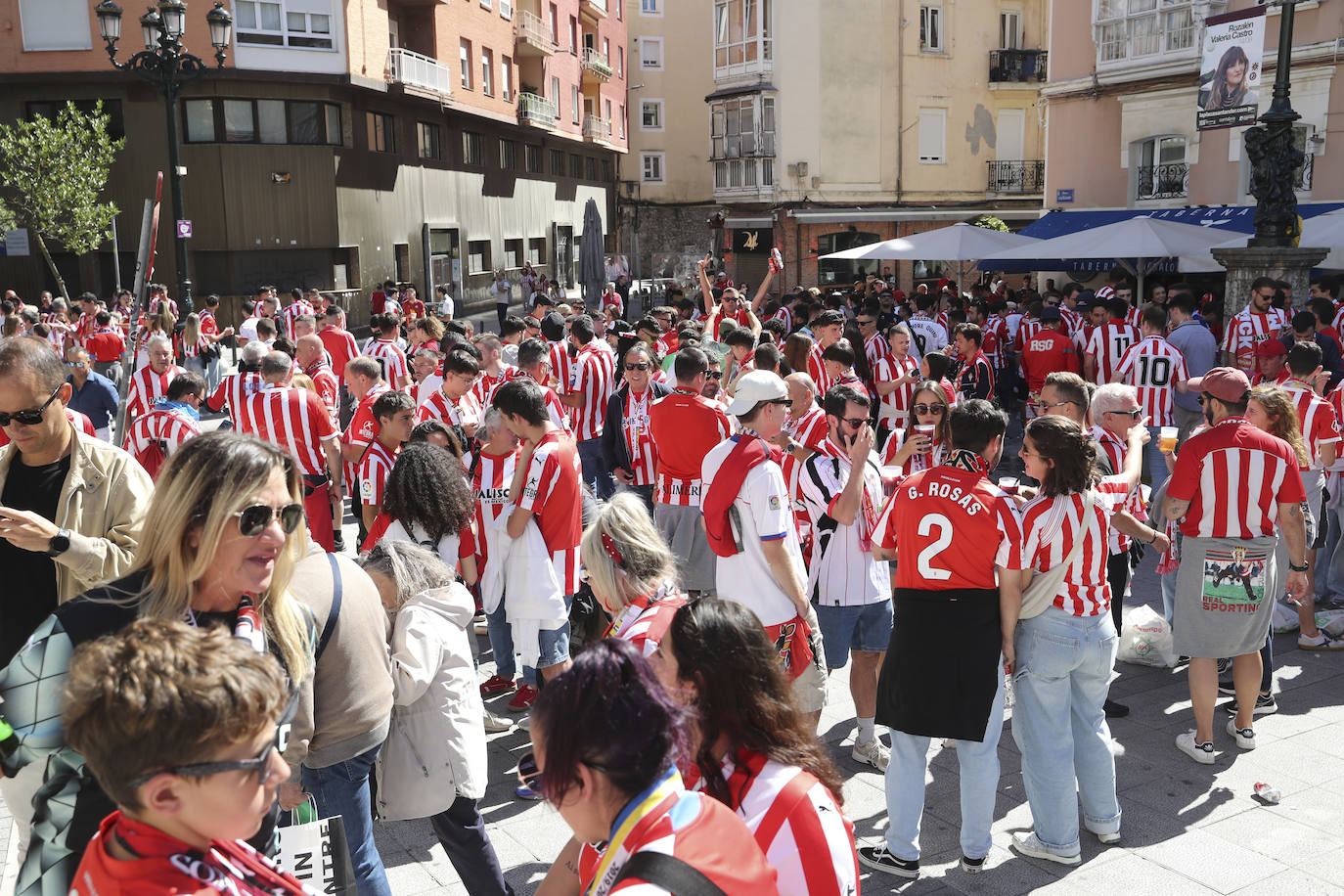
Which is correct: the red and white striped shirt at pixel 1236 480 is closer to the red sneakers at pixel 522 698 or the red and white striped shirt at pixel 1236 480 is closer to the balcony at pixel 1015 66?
the red sneakers at pixel 522 698

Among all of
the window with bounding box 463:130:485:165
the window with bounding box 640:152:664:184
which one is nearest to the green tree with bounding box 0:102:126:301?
the window with bounding box 463:130:485:165

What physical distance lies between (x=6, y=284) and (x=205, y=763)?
3309 centimetres

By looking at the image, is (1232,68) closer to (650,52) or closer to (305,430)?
(305,430)

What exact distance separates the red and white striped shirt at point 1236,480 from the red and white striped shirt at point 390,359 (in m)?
7.85

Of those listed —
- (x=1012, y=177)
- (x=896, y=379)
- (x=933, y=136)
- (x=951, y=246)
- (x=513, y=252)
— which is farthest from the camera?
(x=513, y=252)

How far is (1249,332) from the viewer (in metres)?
11.1

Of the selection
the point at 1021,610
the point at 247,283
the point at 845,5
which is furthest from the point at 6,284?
the point at 1021,610

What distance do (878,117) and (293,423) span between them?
1318 inches

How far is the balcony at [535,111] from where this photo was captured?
133ft

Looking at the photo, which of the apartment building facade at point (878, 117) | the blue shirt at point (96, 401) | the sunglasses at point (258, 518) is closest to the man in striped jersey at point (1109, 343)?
the blue shirt at point (96, 401)

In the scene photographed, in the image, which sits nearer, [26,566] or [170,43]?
[26,566]

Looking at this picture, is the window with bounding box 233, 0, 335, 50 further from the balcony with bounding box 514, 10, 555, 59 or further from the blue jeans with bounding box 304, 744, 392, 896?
the blue jeans with bounding box 304, 744, 392, 896

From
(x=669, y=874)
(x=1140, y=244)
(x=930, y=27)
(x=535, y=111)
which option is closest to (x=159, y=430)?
(x=669, y=874)

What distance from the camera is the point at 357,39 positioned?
95.0 ft
